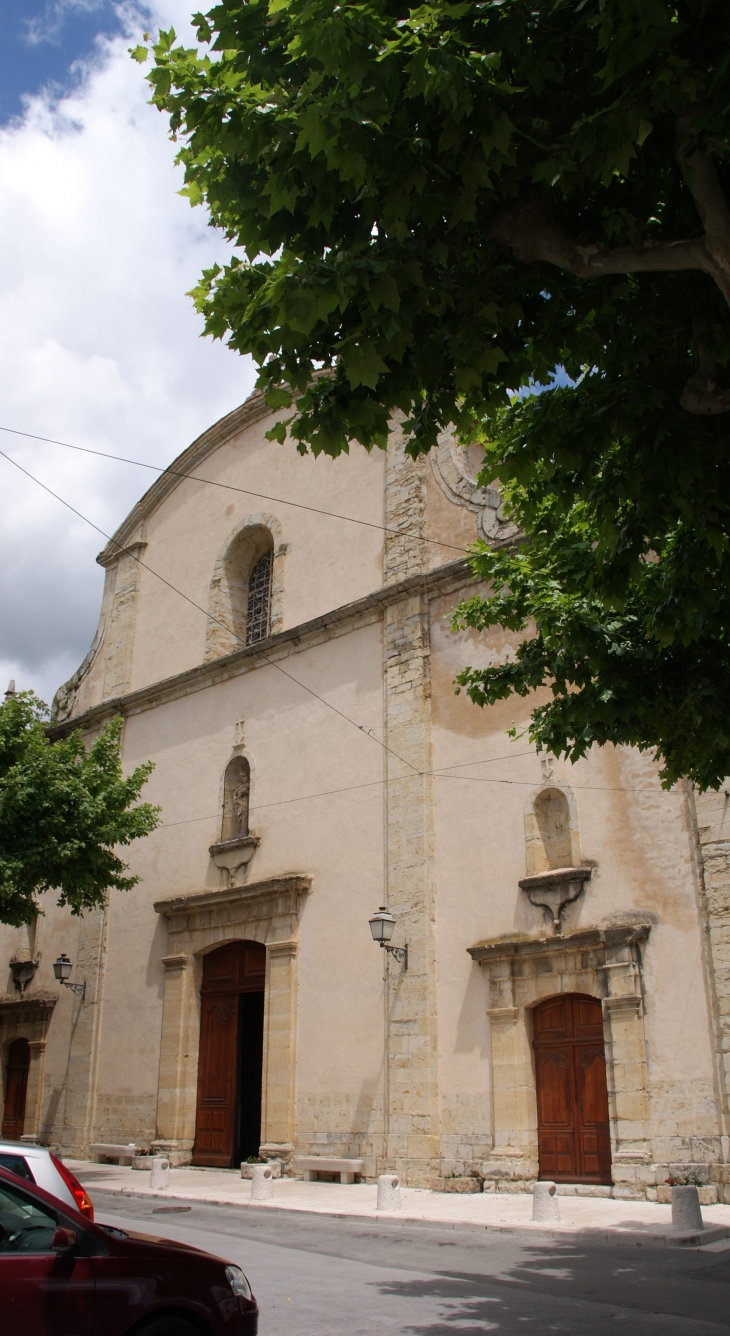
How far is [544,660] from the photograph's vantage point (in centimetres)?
783

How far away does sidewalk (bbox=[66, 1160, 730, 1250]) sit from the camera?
29.8 ft

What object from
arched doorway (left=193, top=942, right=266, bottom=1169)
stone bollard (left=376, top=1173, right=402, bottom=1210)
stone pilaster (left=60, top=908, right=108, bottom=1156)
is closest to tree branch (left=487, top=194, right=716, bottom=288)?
stone bollard (left=376, top=1173, right=402, bottom=1210)

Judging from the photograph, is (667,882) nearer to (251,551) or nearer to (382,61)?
(382,61)

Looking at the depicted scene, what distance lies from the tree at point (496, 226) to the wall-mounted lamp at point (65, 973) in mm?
13819

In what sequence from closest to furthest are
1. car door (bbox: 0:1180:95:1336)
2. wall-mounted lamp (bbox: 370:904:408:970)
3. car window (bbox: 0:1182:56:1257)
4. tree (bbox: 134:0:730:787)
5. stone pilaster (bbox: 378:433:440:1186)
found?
car door (bbox: 0:1180:95:1336) < car window (bbox: 0:1182:56:1257) < tree (bbox: 134:0:730:787) < stone pilaster (bbox: 378:433:440:1186) < wall-mounted lamp (bbox: 370:904:408:970)

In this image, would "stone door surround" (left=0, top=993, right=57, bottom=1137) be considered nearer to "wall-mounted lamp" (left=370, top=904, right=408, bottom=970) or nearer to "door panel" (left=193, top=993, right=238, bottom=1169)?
"door panel" (left=193, top=993, right=238, bottom=1169)

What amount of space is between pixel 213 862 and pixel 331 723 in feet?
10.0

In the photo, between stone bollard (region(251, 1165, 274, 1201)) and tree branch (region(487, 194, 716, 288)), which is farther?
stone bollard (region(251, 1165, 274, 1201))

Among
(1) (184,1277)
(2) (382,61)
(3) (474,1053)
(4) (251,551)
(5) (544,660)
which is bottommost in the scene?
(1) (184,1277)

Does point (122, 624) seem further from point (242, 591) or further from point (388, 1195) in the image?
point (388, 1195)

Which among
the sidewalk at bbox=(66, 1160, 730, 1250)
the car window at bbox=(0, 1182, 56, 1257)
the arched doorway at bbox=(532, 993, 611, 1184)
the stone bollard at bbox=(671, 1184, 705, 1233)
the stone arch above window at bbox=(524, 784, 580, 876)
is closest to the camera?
the car window at bbox=(0, 1182, 56, 1257)

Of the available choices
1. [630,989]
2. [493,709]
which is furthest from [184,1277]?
[493,709]

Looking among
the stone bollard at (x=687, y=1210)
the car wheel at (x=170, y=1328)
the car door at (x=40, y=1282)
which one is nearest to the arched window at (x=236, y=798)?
the stone bollard at (x=687, y=1210)

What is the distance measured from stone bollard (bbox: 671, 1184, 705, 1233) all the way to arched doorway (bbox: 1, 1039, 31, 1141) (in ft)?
44.1
